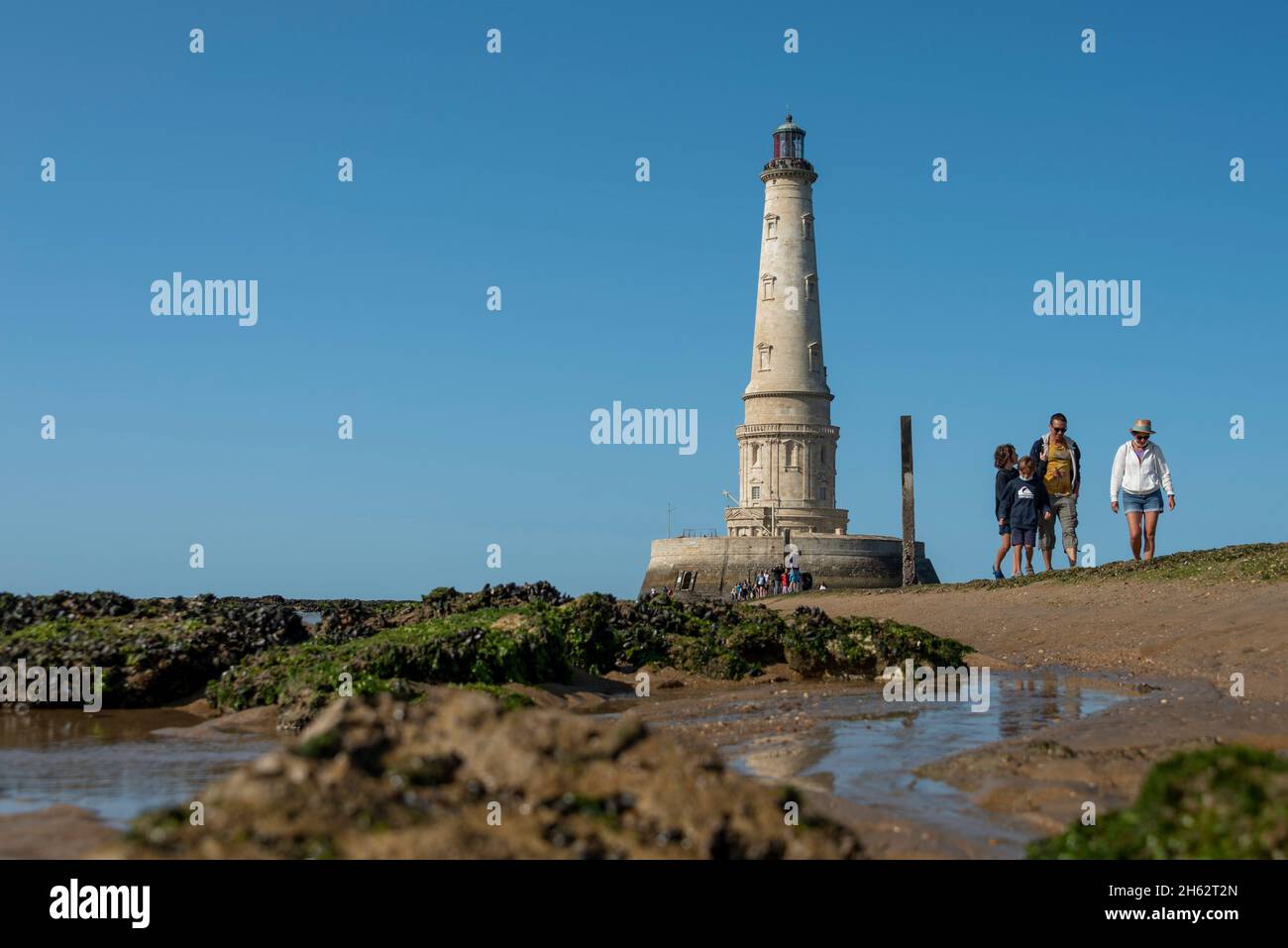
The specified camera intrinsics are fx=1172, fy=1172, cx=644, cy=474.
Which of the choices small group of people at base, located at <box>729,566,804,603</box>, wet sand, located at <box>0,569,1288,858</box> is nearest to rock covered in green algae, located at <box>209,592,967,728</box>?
wet sand, located at <box>0,569,1288,858</box>

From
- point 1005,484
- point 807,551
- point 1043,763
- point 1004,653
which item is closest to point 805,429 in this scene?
point 807,551

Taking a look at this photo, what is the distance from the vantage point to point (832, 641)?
1340cm

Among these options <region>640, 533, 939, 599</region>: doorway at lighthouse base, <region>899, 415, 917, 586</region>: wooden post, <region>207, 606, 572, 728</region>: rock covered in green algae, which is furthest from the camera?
<region>640, 533, 939, 599</region>: doorway at lighthouse base

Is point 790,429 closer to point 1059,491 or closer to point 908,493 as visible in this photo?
point 908,493

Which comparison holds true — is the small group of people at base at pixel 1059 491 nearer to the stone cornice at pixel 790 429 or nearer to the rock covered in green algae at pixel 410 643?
the rock covered in green algae at pixel 410 643

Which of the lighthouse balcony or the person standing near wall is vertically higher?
the lighthouse balcony

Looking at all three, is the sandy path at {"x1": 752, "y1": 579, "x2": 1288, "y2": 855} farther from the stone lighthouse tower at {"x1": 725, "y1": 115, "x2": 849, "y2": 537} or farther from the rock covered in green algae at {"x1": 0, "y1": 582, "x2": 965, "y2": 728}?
the stone lighthouse tower at {"x1": 725, "y1": 115, "x2": 849, "y2": 537}

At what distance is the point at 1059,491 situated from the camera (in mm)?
19688

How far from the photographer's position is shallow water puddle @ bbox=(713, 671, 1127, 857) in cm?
549

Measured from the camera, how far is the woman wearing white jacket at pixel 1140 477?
17.2 m

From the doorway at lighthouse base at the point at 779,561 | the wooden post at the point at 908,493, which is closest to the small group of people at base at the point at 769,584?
the doorway at lighthouse base at the point at 779,561

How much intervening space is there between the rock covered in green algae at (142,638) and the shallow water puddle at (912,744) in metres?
6.20

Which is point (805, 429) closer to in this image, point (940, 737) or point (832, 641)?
point (832, 641)

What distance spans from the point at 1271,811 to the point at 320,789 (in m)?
2.95
